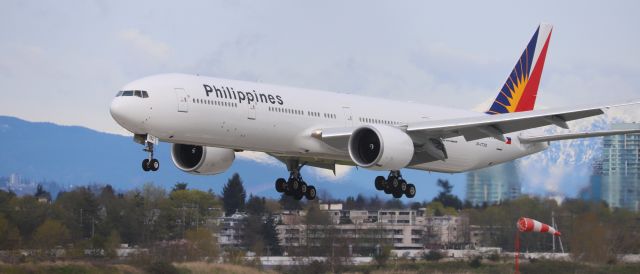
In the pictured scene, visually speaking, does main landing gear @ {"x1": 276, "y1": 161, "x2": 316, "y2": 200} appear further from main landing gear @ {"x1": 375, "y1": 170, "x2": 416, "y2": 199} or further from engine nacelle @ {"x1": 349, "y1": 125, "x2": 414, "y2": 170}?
engine nacelle @ {"x1": 349, "y1": 125, "x2": 414, "y2": 170}

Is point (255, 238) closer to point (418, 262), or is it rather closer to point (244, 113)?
point (418, 262)

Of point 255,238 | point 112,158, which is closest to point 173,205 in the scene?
point 255,238

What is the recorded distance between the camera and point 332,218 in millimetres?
60719

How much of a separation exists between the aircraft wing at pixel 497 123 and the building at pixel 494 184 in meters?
12.1

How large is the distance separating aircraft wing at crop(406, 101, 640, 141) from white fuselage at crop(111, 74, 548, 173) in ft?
7.13

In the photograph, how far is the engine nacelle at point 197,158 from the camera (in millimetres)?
41500

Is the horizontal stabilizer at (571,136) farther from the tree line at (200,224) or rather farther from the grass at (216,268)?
the grass at (216,268)

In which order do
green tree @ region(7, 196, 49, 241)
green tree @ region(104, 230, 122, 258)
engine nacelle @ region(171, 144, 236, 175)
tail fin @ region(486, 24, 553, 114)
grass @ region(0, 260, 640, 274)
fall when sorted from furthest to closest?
green tree @ region(7, 196, 49, 241), green tree @ region(104, 230, 122, 258), grass @ region(0, 260, 640, 274), tail fin @ region(486, 24, 553, 114), engine nacelle @ region(171, 144, 236, 175)

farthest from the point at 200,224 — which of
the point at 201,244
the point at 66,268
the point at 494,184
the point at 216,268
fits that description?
the point at 494,184

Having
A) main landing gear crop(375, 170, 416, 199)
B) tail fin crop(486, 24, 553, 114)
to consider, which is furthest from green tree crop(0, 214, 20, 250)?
tail fin crop(486, 24, 553, 114)

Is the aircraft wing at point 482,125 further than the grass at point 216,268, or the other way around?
the grass at point 216,268

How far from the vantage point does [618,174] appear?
2261 inches

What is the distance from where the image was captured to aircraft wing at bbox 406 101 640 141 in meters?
38.7

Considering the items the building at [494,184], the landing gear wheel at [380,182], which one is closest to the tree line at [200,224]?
the building at [494,184]
